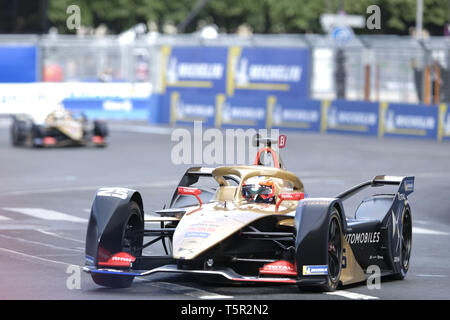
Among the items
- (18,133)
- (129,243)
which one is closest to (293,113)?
(18,133)

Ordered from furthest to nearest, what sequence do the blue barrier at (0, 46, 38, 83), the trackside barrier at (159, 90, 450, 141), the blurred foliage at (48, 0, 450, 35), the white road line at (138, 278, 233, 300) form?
the blurred foliage at (48, 0, 450, 35)
the blue barrier at (0, 46, 38, 83)
the trackside barrier at (159, 90, 450, 141)
the white road line at (138, 278, 233, 300)

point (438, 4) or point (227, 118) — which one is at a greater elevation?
point (438, 4)

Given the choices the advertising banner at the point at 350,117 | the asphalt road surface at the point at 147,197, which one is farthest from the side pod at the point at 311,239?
the advertising banner at the point at 350,117

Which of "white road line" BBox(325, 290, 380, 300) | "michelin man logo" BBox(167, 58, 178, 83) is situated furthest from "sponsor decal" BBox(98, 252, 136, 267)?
"michelin man logo" BBox(167, 58, 178, 83)

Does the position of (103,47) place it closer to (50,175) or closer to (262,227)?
(50,175)

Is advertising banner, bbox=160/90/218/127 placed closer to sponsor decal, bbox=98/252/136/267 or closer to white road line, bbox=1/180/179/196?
white road line, bbox=1/180/179/196

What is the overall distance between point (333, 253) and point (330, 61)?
30.9 m

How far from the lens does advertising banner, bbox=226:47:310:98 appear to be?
41.2 metres

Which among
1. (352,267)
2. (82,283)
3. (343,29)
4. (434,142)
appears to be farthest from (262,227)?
(343,29)

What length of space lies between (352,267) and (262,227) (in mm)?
937

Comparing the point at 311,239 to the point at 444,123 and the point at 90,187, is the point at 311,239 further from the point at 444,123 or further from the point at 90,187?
the point at 444,123

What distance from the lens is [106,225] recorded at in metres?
10.4

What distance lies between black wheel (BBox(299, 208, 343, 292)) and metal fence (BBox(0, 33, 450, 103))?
2714 cm
